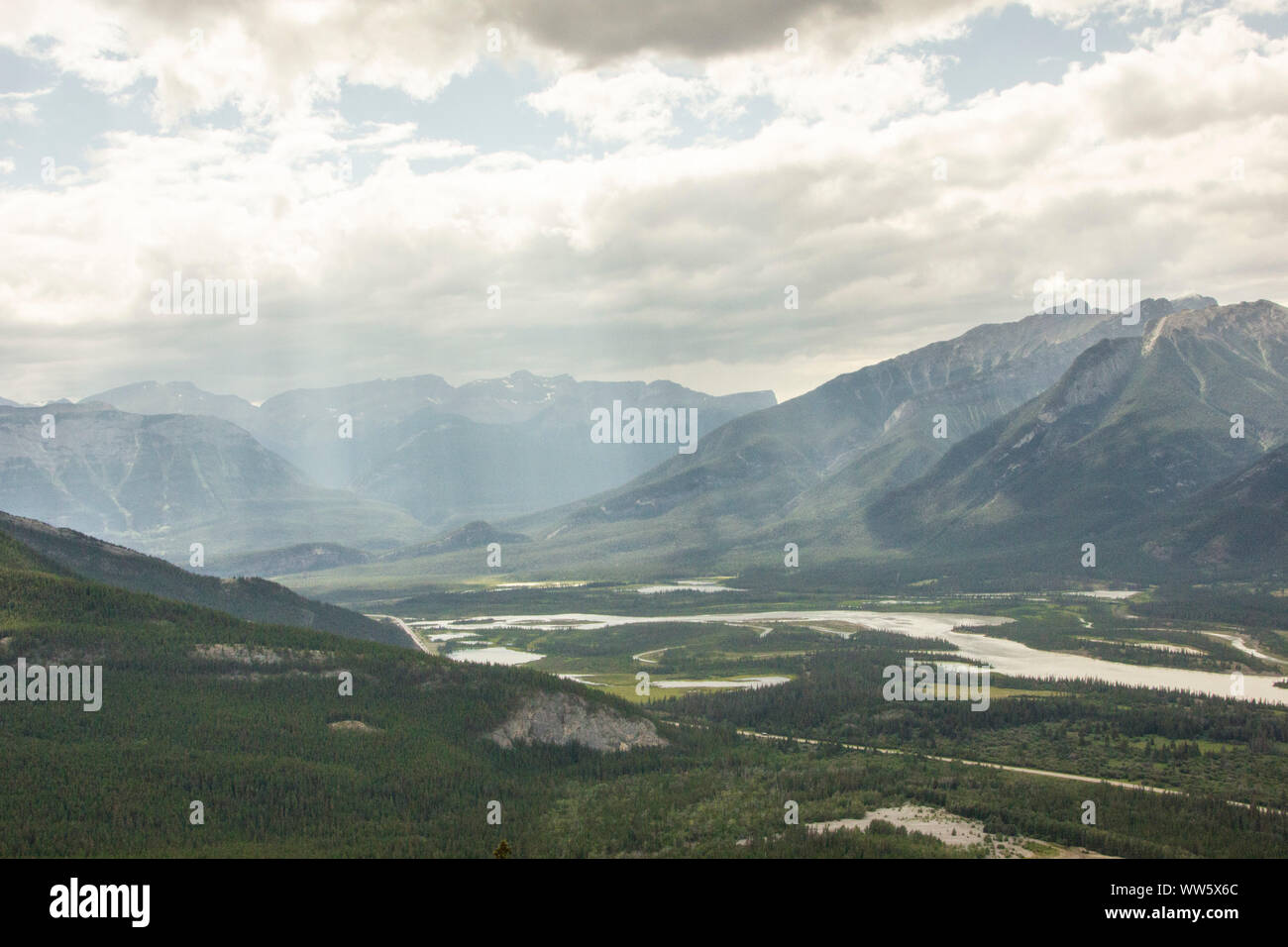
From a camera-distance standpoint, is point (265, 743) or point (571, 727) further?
point (571, 727)

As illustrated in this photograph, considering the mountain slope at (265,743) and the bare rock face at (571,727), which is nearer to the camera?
the mountain slope at (265,743)

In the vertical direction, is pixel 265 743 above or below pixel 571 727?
above

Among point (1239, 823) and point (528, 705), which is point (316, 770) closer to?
point (528, 705)

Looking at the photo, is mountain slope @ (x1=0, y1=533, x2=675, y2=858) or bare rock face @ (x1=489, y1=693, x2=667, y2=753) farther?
bare rock face @ (x1=489, y1=693, x2=667, y2=753)

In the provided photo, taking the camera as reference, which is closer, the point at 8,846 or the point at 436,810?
the point at 8,846

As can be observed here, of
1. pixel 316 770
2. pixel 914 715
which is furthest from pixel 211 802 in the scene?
pixel 914 715
